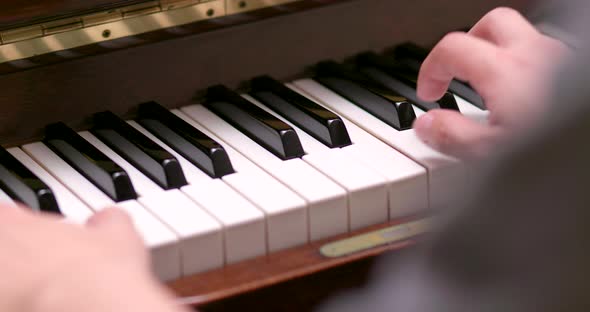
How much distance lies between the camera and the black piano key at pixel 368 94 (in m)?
1.59

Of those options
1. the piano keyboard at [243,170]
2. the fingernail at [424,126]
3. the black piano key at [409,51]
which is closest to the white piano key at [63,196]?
the piano keyboard at [243,170]

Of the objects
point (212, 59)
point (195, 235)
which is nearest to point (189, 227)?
point (195, 235)

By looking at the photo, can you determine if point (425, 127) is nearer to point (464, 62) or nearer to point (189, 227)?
point (464, 62)

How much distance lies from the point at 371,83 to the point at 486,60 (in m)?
0.44

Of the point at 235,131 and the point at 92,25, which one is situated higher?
the point at 92,25

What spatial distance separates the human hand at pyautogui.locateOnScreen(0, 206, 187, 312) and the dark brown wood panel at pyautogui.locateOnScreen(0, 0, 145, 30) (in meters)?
0.39

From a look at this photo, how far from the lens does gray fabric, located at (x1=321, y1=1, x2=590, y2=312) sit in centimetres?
76

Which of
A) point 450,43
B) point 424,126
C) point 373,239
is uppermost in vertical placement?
point 450,43

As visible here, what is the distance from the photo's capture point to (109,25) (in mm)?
1546

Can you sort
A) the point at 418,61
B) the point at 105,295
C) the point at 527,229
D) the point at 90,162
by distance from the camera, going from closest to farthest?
1. the point at 527,229
2. the point at 105,295
3. the point at 90,162
4. the point at 418,61

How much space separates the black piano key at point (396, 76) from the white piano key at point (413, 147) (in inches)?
3.5

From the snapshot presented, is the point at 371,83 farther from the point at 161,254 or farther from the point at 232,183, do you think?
the point at 161,254

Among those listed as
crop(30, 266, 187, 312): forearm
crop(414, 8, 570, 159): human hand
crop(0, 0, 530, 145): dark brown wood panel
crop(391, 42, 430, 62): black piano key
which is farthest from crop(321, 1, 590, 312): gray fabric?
crop(391, 42, 430, 62): black piano key

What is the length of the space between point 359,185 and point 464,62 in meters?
0.21
